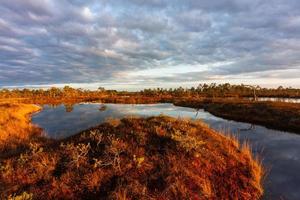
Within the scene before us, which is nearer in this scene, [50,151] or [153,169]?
[153,169]

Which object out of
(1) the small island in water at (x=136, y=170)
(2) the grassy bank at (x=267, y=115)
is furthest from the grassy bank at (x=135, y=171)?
(2) the grassy bank at (x=267, y=115)

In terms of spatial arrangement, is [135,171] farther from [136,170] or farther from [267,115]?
[267,115]

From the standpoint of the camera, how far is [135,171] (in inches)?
466

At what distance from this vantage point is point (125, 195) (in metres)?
9.88

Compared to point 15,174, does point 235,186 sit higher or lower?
lower

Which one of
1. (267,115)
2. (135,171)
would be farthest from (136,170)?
(267,115)

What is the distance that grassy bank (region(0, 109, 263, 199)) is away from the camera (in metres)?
10.5

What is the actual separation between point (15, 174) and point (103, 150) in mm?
3992

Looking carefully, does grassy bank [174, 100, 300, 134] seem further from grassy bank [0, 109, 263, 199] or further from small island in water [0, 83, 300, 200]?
grassy bank [0, 109, 263, 199]

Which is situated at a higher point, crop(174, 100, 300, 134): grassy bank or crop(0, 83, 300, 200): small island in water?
crop(0, 83, 300, 200): small island in water

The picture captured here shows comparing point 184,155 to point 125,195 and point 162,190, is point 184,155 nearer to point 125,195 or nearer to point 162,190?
point 162,190

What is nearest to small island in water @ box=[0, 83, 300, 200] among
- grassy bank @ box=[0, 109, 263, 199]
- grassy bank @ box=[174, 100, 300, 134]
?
grassy bank @ box=[0, 109, 263, 199]

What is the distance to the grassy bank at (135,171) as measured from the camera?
10.5 meters

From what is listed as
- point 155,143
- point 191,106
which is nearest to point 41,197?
point 155,143
